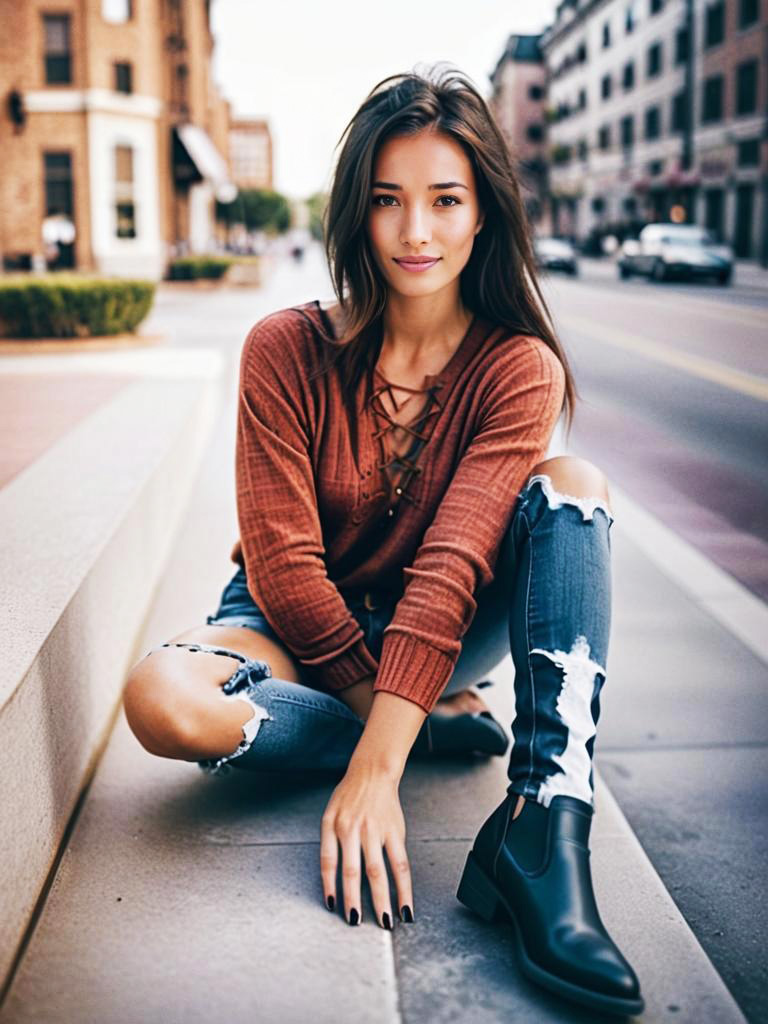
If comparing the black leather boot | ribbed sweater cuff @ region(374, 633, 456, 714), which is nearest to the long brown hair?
ribbed sweater cuff @ region(374, 633, 456, 714)

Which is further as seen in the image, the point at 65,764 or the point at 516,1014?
the point at 65,764

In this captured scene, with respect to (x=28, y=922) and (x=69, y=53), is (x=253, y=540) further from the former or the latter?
(x=69, y=53)

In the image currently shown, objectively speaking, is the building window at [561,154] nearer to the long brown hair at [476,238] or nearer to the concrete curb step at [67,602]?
the concrete curb step at [67,602]

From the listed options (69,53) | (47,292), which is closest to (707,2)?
(69,53)

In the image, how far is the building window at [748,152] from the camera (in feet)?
118

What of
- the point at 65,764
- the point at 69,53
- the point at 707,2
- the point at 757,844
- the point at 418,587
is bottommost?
the point at 757,844

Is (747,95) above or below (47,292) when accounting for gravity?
above

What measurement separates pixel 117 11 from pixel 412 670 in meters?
27.8

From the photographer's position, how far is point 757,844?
91.8 inches

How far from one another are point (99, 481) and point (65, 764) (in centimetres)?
154

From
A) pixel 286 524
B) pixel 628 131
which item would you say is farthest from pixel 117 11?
pixel 628 131

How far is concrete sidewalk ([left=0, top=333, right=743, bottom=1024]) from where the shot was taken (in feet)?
5.39

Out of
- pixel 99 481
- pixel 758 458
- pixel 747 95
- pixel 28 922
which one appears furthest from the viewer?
pixel 747 95

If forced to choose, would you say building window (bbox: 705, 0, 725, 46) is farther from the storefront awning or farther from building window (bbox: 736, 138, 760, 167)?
the storefront awning
